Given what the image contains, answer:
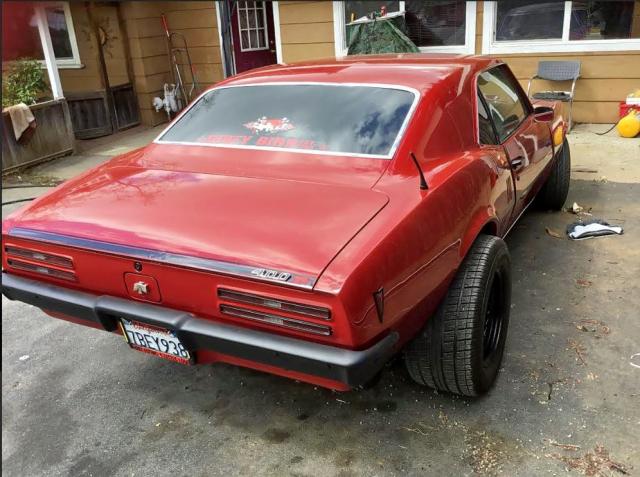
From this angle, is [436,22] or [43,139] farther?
[436,22]

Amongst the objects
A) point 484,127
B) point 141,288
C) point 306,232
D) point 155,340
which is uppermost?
point 484,127

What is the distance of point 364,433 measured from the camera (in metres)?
2.44

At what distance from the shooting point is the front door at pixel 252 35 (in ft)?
33.1

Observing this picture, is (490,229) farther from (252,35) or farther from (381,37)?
(252,35)

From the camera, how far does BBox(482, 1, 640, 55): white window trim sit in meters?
7.12

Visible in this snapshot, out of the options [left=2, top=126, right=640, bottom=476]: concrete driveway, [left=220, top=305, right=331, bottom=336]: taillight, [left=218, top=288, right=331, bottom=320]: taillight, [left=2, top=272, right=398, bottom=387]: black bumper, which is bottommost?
[left=2, top=126, right=640, bottom=476]: concrete driveway

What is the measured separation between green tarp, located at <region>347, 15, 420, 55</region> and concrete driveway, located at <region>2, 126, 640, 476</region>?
203 inches

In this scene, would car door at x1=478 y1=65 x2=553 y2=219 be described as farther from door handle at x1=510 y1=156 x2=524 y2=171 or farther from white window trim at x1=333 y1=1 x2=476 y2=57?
white window trim at x1=333 y1=1 x2=476 y2=57

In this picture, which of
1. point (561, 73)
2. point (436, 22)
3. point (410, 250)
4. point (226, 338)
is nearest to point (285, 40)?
point (436, 22)

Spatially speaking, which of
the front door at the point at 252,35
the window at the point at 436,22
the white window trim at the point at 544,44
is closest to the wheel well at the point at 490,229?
the white window trim at the point at 544,44

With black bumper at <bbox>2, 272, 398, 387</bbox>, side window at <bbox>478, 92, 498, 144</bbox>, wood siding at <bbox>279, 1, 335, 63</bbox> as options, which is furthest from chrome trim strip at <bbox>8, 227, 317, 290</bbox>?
wood siding at <bbox>279, 1, 335, 63</bbox>

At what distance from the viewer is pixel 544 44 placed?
7.41 meters

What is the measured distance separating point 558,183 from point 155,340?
3.72 metres

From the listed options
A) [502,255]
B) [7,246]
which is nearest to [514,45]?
[502,255]
